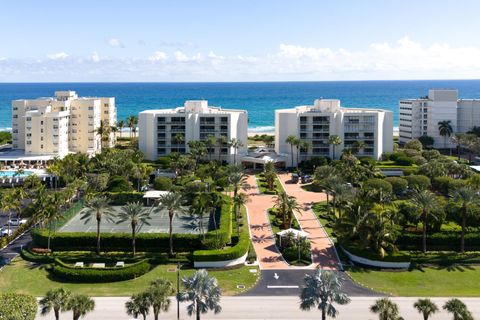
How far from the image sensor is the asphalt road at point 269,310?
127 feet

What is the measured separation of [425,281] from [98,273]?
29.0 m

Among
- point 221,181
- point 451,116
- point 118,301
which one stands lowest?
point 118,301

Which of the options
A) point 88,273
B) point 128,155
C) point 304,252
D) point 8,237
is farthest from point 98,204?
point 128,155

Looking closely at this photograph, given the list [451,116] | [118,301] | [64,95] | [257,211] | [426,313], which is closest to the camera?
[426,313]

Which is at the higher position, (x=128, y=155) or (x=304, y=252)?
(x=128, y=155)

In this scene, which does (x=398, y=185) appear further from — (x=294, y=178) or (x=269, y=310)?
(x=269, y=310)

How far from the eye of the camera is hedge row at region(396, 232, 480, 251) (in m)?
53.2

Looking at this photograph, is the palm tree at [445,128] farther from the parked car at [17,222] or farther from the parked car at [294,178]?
the parked car at [17,222]

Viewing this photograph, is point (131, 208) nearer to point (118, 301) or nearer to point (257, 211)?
point (118, 301)

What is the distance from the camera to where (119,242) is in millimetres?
53031

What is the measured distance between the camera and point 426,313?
33.2 metres

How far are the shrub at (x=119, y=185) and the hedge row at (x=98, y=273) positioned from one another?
92.6 ft

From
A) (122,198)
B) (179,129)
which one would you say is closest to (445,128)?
(179,129)

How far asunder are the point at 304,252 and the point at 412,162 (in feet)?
169
